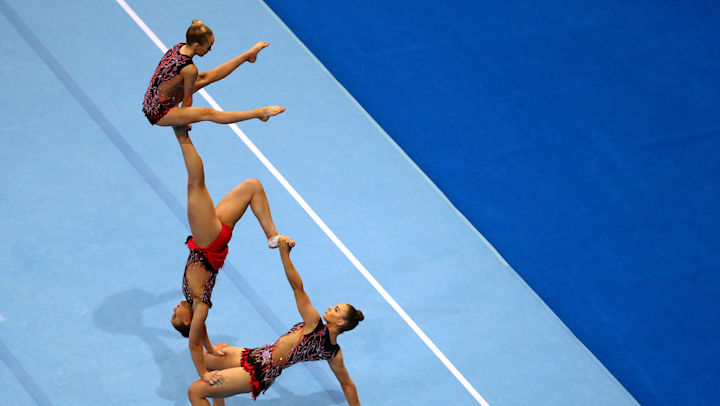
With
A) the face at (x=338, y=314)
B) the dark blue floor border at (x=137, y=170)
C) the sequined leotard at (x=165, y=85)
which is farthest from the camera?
the dark blue floor border at (x=137, y=170)

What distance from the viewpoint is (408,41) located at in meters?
11.0

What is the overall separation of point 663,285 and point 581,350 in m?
1.30

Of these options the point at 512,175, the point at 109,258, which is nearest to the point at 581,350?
the point at 512,175

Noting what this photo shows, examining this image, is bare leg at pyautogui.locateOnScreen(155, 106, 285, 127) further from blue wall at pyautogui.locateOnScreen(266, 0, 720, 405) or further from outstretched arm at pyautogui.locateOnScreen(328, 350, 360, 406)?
blue wall at pyautogui.locateOnScreen(266, 0, 720, 405)

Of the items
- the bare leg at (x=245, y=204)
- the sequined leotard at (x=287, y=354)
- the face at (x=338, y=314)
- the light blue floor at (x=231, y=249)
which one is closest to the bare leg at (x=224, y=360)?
the sequined leotard at (x=287, y=354)

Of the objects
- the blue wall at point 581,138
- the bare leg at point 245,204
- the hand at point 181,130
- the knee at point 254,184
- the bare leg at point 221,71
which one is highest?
the bare leg at point 221,71

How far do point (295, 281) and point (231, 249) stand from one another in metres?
2.05

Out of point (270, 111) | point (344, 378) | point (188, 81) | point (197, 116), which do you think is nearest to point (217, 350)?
point (344, 378)

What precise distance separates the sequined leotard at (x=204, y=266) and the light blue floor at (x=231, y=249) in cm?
94

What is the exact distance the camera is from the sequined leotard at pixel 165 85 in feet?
20.9

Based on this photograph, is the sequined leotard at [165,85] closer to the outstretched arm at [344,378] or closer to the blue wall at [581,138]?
the outstretched arm at [344,378]

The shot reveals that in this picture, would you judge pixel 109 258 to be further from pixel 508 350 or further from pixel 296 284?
pixel 508 350

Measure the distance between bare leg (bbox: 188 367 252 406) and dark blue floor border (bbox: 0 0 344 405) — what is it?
1061mm

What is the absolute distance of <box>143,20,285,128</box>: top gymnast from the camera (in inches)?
249
